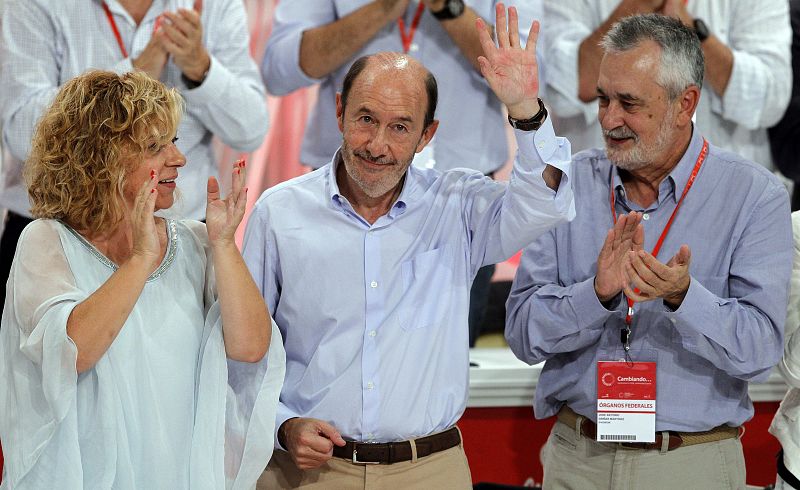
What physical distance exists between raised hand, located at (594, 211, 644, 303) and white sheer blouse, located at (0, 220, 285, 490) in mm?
830

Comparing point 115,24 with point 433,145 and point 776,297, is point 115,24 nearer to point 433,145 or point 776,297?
point 433,145

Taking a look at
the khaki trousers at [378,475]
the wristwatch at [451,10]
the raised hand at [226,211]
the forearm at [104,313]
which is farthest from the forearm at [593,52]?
the forearm at [104,313]

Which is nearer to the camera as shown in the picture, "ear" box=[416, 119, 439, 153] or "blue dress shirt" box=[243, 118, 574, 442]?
"blue dress shirt" box=[243, 118, 574, 442]

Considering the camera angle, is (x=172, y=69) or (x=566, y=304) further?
(x=172, y=69)

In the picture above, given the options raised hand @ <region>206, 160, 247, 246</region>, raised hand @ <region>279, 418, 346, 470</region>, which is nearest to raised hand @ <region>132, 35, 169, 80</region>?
raised hand @ <region>206, 160, 247, 246</region>

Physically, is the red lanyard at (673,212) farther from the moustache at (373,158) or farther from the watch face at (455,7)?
the watch face at (455,7)

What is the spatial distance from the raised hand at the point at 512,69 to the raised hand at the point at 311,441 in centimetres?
88

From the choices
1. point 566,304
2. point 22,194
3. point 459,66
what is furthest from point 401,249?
point 22,194

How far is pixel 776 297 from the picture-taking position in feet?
9.97

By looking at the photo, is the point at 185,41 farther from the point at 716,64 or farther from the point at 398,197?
the point at 716,64

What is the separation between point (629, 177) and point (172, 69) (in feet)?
5.12

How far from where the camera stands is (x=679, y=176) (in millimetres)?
3172

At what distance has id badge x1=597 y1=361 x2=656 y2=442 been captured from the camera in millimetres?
3062

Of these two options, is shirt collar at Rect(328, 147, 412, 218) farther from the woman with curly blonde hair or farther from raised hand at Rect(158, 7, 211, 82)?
raised hand at Rect(158, 7, 211, 82)
